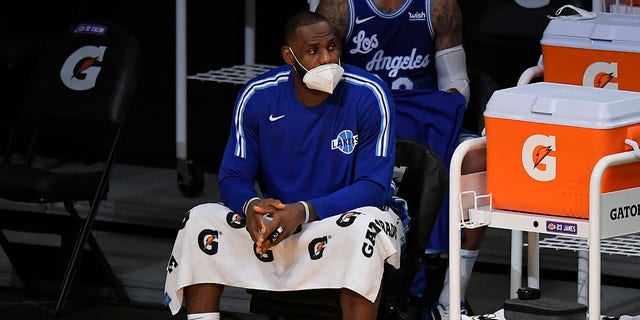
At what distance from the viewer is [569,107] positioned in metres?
3.88

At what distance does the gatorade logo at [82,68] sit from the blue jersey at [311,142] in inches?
56.5

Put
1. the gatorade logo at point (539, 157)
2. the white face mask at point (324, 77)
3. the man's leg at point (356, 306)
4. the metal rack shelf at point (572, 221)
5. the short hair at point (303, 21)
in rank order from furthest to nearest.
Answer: the short hair at point (303, 21) → the white face mask at point (324, 77) → the man's leg at point (356, 306) → the gatorade logo at point (539, 157) → the metal rack shelf at point (572, 221)

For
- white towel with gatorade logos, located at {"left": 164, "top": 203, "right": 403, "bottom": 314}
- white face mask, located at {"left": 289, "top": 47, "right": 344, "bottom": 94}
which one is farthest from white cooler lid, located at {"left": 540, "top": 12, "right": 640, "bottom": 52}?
white towel with gatorade logos, located at {"left": 164, "top": 203, "right": 403, "bottom": 314}

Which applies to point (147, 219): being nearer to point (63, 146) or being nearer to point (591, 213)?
point (63, 146)

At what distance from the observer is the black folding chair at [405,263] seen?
15.0ft

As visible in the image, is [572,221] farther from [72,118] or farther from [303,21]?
[72,118]

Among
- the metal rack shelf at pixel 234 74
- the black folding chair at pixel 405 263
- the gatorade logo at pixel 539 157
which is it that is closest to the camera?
the gatorade logo at pixel 539 157

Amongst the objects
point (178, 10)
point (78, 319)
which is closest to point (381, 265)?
point (78, 319)

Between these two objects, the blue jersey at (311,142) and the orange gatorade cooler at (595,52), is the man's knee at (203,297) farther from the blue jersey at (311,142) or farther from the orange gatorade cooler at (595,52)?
the orange gatorade cooler at (595,52)

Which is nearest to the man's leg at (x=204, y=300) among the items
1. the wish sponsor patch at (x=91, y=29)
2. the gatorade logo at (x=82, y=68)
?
the gatorade logo at (x=82, y=68)

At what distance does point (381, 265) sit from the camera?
4.49 metres

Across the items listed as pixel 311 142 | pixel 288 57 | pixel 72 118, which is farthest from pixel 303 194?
pixel 72 118

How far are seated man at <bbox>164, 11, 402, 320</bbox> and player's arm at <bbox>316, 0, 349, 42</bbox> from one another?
69 centimetres

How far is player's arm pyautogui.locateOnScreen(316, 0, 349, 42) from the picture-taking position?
557 centimetres
